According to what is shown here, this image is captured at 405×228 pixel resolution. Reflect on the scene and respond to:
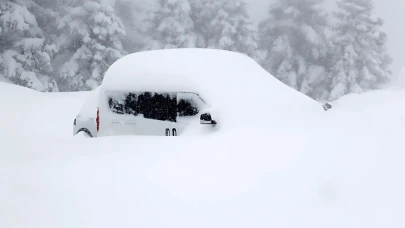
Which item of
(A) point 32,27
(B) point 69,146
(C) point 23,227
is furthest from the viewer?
(A) point 32,27

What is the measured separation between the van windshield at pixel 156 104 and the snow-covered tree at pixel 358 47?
23.1 metres

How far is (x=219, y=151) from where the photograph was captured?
182 inches

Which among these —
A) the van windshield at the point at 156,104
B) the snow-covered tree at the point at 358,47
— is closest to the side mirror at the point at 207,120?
the van windshield at the point at 156,104

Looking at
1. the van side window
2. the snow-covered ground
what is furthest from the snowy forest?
the snow-covered ground

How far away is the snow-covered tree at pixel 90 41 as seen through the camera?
89.6ft

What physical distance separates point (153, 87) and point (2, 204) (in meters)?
3.66

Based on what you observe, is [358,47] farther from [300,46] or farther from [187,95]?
[187,95]

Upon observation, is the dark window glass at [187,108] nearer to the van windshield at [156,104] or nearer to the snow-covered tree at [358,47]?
the van windshield at [156,104]

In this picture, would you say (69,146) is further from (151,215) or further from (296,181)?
(296,181)

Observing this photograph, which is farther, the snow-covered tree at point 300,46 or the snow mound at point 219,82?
the snow-covered tree at point 300,46

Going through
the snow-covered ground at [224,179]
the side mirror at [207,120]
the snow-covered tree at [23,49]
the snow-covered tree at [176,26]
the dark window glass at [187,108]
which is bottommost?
the snow-covered ground at [224,179]

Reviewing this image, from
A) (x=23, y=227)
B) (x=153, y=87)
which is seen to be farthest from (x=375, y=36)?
(x=23, y=227)

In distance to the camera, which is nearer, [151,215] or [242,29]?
[151,215]

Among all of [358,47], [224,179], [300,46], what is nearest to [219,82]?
[224,179]
